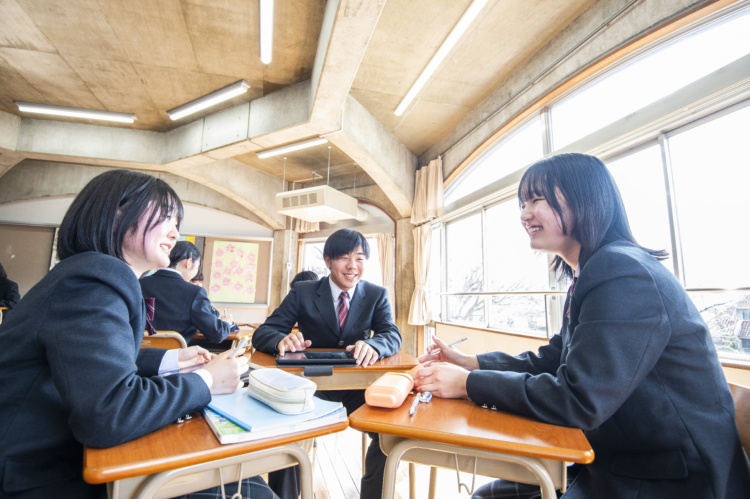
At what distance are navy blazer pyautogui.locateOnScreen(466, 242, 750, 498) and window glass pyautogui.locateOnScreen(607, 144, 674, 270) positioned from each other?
6.05 feet

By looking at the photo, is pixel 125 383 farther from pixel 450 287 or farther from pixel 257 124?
pixel 450 287

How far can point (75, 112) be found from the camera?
492 centimetres

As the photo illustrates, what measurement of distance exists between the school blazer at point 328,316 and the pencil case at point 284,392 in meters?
1.17

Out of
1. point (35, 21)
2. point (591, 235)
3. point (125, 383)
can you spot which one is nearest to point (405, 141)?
point (35, 21)

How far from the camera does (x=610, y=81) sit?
2.94 m

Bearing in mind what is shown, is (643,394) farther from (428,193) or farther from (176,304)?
(428,193)

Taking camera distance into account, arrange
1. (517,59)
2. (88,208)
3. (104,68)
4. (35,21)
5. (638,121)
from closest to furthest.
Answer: (88,208) → (638,121) → (35,21) → (517,59) → (104,68)

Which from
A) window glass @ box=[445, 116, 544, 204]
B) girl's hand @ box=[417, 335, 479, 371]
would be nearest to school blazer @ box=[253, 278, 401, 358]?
girl's hand @ box=[417, 335, 479, 371]

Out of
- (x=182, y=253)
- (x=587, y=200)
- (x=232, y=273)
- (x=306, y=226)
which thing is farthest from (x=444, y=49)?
(x=232, y=273)

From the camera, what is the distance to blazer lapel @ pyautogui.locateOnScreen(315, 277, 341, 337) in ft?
6.83

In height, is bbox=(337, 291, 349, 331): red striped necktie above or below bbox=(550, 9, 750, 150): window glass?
below

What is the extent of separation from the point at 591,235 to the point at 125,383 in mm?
1153

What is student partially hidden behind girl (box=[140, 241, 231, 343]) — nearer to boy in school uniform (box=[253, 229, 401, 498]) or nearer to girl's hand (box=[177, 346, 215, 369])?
boy in school uniform (box=[253, 229, 401, 498])

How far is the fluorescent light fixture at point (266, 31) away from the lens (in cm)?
290
